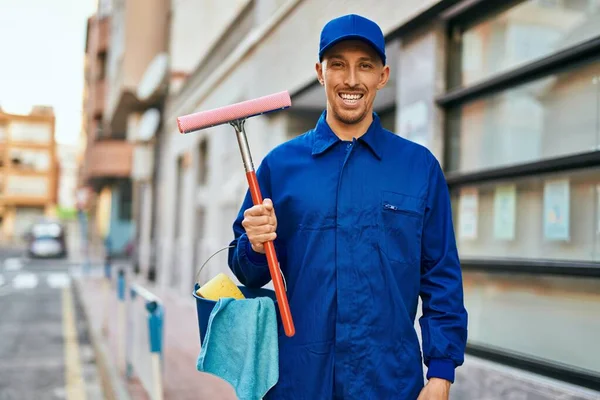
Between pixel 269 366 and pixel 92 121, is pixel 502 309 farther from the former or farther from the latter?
pixel 92 121

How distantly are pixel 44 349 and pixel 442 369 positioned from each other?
7.94 m

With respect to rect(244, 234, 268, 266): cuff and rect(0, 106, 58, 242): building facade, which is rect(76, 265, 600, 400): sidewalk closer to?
rect(244, 234, 268, 266): cuff

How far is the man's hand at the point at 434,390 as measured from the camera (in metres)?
1.94

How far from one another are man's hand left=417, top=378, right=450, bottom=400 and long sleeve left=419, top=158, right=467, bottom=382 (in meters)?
0.02

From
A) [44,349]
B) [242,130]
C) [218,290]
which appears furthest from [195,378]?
[242,130]

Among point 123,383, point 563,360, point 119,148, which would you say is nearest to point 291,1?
point 123,383

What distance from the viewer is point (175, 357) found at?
24.0ft

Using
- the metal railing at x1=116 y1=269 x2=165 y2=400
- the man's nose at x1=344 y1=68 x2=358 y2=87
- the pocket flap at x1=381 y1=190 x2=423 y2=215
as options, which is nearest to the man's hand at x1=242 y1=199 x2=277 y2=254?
the pocket flap at x1=381 y1=190 x2=423 y2=215

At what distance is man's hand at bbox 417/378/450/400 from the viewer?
76.4 inches

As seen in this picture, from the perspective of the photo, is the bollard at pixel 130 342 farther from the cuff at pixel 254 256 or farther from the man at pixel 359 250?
the man at pixel 359 250

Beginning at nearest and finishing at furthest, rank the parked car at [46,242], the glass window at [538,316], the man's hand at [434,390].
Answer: the man's hand at [434,390] → the glass window at [538,316] → the parked car at [46,242]

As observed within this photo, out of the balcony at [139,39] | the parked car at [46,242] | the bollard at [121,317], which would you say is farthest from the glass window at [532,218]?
the parked car at [46,242]

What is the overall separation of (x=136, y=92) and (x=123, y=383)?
16.8 meters

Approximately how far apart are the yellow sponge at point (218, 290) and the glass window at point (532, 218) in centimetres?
203
